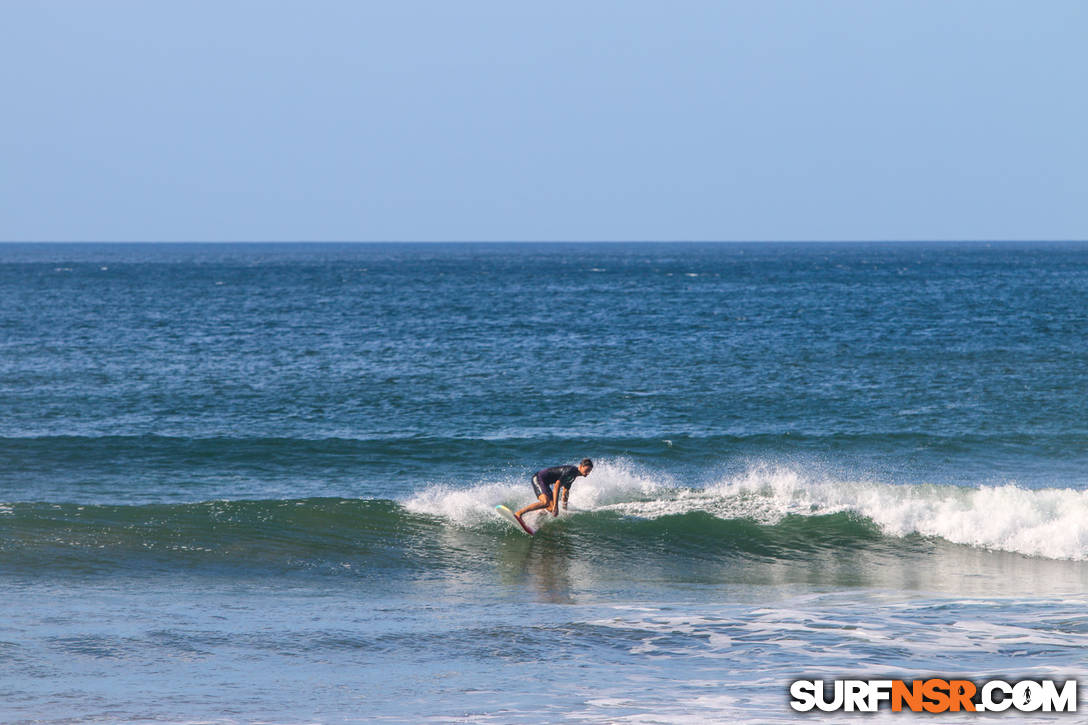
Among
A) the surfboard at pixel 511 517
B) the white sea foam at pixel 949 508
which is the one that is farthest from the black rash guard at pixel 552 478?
the white sea foam at pixel 949 508

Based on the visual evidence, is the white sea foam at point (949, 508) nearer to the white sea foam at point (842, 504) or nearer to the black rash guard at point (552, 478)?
the white sea foam at point (842, 504)

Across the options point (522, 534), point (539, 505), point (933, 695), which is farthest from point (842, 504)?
point (933, 695)

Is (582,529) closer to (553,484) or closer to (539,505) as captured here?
(539,505)

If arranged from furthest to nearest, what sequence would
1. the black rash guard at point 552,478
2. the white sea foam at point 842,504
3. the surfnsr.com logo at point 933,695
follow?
the white sea foam at point 842,504, the black rash guard at point 552,478, the surfnsr.com logo at point 933,695

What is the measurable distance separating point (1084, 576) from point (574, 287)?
265 feet

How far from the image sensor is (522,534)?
60.9 ft

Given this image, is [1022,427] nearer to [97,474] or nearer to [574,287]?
[97,474]

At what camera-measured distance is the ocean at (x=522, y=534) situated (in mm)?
10641

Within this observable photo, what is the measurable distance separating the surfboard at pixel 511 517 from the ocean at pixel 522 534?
25cm

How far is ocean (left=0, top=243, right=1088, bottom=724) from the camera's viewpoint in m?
10.6

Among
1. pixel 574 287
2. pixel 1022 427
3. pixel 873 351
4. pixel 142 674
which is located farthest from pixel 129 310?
pixel 142 674

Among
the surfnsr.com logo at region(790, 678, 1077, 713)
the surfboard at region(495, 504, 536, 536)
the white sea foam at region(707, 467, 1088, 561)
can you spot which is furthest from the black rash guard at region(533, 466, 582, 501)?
the surfnsr.com logo at region(790, 678, 1077, 713)

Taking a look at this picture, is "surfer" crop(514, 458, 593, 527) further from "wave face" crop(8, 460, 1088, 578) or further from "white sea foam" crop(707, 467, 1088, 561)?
"white sea foam" crop(707, 467, 1088, 561)

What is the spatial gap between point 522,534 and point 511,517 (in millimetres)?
459
